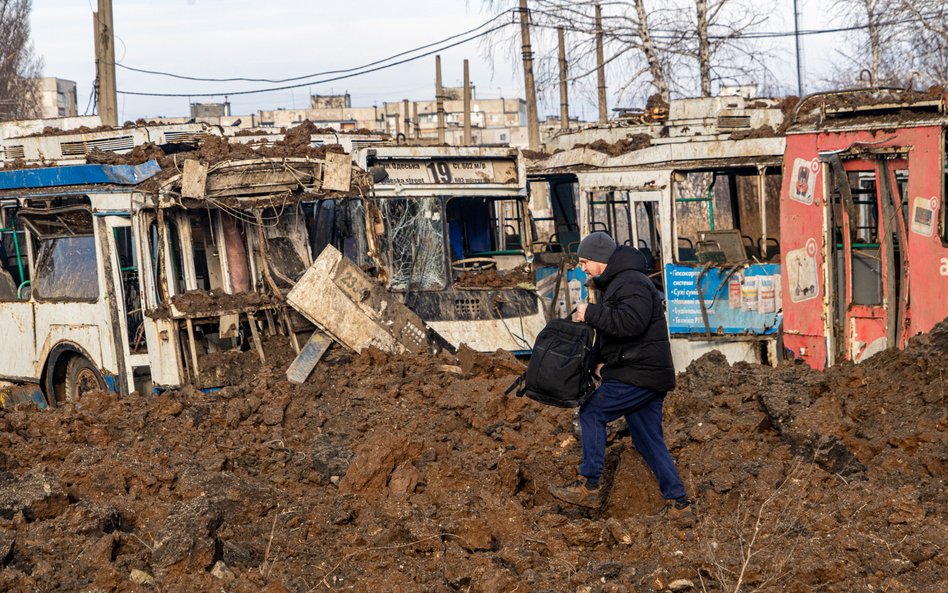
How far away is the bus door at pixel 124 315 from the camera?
11.2 m

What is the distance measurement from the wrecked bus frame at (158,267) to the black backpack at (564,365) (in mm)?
5154

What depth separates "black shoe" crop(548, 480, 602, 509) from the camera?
6723 mm

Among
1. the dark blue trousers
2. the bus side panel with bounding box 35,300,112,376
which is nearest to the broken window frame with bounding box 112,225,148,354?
the bus side panel with bounding box 35,300,112,376

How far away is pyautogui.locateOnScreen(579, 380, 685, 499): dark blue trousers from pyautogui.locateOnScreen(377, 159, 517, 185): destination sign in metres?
5.92

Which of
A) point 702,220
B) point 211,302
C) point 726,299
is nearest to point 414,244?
point 211,302

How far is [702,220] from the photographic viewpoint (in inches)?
483

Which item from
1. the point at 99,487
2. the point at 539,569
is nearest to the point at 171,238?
the point at 99,487

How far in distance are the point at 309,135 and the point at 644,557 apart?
316 inches

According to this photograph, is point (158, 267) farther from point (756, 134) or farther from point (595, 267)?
point (756, 134)

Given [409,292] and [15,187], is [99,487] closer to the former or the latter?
[409,292]

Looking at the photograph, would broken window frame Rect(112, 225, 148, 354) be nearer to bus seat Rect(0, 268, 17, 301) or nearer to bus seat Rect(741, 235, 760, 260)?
bus seat Rect(0, 268, 17, 301)

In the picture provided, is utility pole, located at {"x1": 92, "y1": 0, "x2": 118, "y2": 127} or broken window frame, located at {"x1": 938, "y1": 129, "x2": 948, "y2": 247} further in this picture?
utility pole, located at {"x1": 92, "y1": 0, "x2": 118, "y2": 127}

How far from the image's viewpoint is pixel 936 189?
9.53 m

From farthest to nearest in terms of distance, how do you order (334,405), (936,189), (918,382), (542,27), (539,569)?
(542,27)
(334,405)
(936,189)
(918,382)
(539,569)
